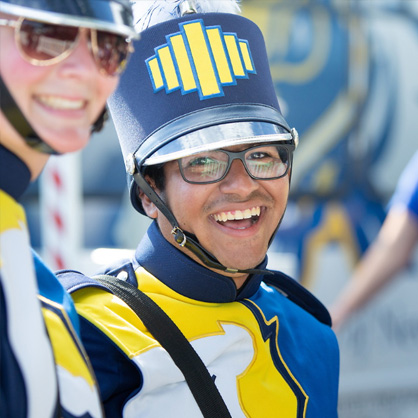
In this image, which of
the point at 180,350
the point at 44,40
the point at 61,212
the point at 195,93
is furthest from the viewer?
the point at 61,212

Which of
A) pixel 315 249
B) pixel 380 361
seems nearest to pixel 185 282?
pixel 315 249

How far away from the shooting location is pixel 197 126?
5.62 ft

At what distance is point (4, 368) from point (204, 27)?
97 cm

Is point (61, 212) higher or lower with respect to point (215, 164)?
lower

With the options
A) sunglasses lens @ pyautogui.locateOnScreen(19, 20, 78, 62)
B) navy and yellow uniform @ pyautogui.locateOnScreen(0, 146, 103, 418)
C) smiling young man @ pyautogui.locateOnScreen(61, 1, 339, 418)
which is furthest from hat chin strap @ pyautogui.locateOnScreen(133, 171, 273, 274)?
sunglasses lens @ pyautogui.locateOnScreen(19, 20, 78, 62)

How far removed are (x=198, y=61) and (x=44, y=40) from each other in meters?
0.69

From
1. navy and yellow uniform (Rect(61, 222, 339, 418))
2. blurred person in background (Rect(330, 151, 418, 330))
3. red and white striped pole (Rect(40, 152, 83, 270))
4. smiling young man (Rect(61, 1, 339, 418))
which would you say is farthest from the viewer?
red and white striped pole (Rect(40, 152, 83, 270))

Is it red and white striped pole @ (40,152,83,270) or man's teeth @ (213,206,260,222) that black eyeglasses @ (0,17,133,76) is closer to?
man's teeth @ (213,206,260,222)

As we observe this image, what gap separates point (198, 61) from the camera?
1.75 metres

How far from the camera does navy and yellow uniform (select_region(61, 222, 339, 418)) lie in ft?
5.20

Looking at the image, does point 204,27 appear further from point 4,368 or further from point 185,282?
point 4,368

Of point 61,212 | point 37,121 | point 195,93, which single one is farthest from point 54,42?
point 61,212

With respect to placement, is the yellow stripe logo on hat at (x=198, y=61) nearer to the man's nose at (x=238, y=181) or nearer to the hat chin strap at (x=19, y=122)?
the man's nose at (x=238, y=181)

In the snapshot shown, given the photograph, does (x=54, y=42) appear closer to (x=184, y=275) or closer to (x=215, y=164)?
(x=215, y=164)
